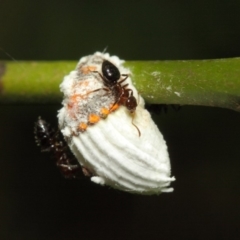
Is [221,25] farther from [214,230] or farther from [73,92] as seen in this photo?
[73,92]

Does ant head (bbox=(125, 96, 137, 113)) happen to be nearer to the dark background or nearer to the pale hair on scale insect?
the pale hair on scale insect

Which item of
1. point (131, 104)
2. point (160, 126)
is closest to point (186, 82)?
point (131, 104)

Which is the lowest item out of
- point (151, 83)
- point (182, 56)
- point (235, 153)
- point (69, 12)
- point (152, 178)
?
point (152, 178)

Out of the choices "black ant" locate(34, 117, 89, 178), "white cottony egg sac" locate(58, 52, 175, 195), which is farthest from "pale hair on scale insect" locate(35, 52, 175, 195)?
"black ant" locate(34, 117, 89, 178)

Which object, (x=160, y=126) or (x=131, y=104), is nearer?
(x=131, y=104)

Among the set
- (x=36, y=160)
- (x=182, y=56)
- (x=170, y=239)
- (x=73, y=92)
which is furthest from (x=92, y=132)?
(x=170, y=239)

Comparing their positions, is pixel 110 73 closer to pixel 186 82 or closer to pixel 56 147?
pixel 186 82
